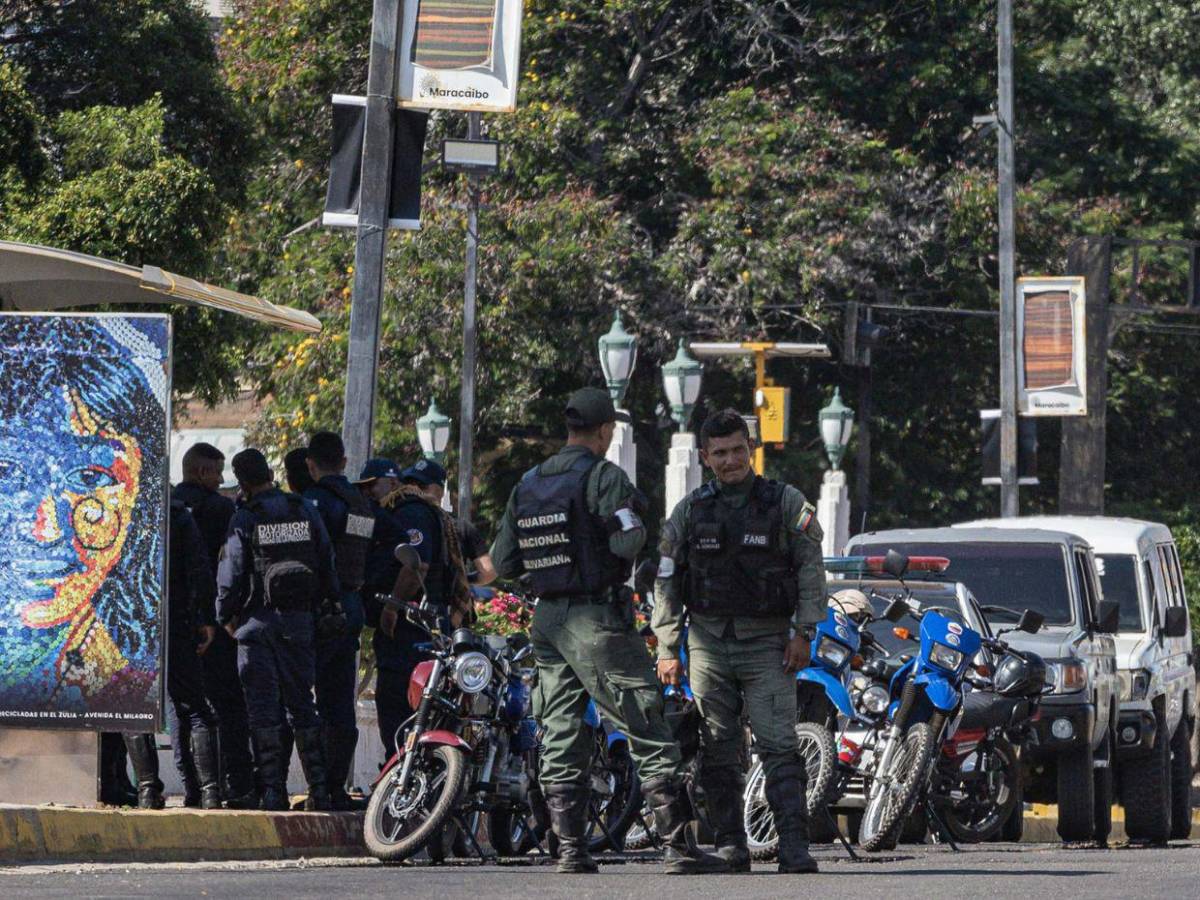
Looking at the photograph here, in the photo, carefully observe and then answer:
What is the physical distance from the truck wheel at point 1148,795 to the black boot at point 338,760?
6.09 m

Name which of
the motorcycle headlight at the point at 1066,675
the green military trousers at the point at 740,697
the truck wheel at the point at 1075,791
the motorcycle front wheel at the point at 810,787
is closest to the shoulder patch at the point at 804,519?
the green military trousers at the point at 740,697

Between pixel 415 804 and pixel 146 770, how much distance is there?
5.71 feet

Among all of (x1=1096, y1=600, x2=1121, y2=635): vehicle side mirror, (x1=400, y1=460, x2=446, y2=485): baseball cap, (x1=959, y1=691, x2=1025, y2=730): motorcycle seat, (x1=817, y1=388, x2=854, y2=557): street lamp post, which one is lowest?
(x1=959, y1=691, x2=1025, y2=730): motorcycle seat

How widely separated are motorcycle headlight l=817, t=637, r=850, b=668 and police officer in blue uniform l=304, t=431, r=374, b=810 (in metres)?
2.22

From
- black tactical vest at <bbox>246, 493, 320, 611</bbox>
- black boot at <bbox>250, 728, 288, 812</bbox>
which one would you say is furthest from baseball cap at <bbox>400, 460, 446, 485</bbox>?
black boot at <bbox>250, 728, 288, 812</bbox>

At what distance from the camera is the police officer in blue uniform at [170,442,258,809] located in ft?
39.5

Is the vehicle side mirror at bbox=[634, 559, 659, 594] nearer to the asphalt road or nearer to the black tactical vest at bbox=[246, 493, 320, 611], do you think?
the asphalt road

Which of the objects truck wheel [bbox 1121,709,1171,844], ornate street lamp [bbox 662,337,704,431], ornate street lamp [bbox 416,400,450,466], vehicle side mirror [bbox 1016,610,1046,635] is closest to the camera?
vehicle side mirror [bbox 1016,610,1046,635]

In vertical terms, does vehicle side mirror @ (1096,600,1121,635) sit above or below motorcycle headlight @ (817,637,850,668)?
above

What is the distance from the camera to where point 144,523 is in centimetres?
1084

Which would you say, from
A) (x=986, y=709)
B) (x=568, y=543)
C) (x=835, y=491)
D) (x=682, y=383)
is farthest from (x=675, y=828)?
(x=835, y=491)

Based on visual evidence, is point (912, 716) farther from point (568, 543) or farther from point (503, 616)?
point (503, 616)

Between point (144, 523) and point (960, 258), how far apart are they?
85.8ft

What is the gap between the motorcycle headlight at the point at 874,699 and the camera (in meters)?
12.3
